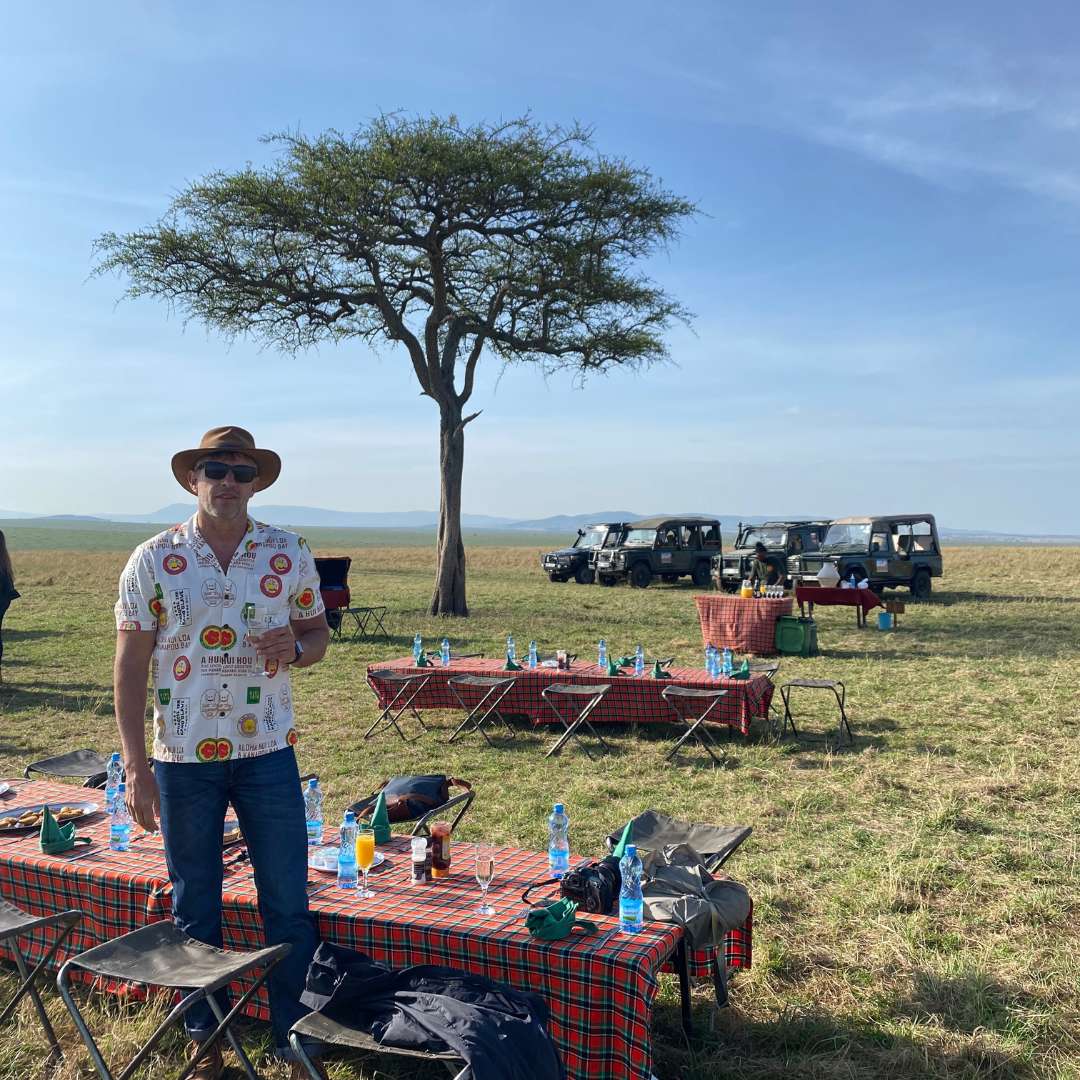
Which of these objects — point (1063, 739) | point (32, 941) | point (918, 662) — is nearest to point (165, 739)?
point (32, 941)

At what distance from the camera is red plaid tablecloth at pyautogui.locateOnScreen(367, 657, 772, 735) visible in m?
7.72

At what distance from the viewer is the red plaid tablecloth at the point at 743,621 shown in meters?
12.9

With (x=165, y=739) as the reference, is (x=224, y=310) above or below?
above

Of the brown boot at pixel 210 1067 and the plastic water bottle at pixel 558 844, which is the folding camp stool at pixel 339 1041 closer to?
the brown boot at pixel 210 1067

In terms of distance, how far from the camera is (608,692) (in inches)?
313

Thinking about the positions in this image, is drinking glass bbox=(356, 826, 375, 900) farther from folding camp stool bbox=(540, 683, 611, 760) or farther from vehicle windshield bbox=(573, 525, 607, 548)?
vehicle windshield bbox=(573, 525, 607, 548)

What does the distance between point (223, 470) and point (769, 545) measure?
20.9 m

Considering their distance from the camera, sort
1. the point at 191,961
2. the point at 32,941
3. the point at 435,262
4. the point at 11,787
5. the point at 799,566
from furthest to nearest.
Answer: the point at 799,566
the point at 435,262
the point at 11,787
the point at 32,941
the point at 191,961

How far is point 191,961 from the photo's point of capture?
2.84 m

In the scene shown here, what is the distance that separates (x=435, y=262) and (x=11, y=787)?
14.4 m

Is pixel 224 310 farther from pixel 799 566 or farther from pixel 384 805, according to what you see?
pixel 384 805

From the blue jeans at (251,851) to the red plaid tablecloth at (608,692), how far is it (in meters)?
5.10

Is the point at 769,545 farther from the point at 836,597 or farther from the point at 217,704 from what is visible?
the point at 217,704

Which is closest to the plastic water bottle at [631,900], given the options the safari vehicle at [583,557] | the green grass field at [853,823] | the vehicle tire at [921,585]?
the green grass field at [853,823]
